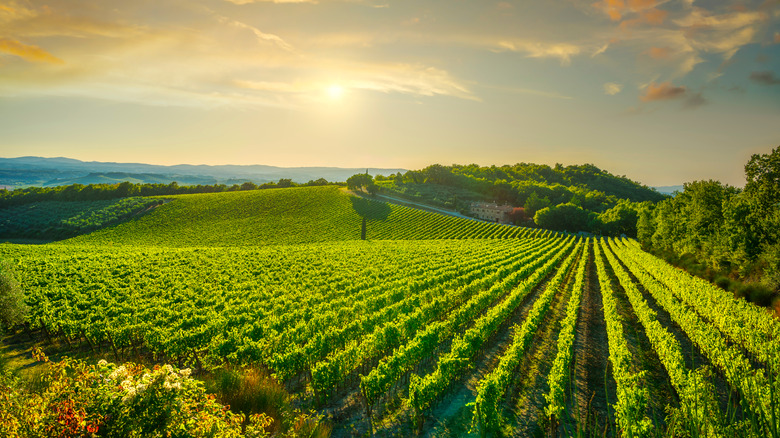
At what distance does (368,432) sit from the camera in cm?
1364

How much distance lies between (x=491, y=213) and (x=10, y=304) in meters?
119

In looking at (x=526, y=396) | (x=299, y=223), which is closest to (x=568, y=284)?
(x=526, y=396)

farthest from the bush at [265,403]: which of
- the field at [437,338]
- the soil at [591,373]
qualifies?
the soil at [591,373]

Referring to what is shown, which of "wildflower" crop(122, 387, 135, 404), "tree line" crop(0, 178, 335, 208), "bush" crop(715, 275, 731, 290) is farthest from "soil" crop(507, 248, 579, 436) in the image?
"tree line" crop(0, 178, 335, 208)

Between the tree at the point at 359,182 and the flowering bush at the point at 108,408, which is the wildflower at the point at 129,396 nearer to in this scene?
the flowering bush at the point at 108,408

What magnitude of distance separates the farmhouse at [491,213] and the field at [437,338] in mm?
74954

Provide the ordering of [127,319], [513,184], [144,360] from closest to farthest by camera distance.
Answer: [144,360] → [127,319] → [513,184]

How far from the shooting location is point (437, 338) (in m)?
19.1

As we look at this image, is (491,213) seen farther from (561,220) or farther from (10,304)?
(10,304)

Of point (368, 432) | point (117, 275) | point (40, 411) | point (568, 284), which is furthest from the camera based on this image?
point (568, 284)

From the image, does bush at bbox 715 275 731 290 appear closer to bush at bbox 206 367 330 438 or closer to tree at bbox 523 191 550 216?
bush at bbox 206 367 330 438

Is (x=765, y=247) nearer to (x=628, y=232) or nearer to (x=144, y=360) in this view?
(x=144, y=360)

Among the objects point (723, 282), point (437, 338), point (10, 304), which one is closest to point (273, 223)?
point (10, 304)

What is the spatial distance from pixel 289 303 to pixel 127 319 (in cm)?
1034
